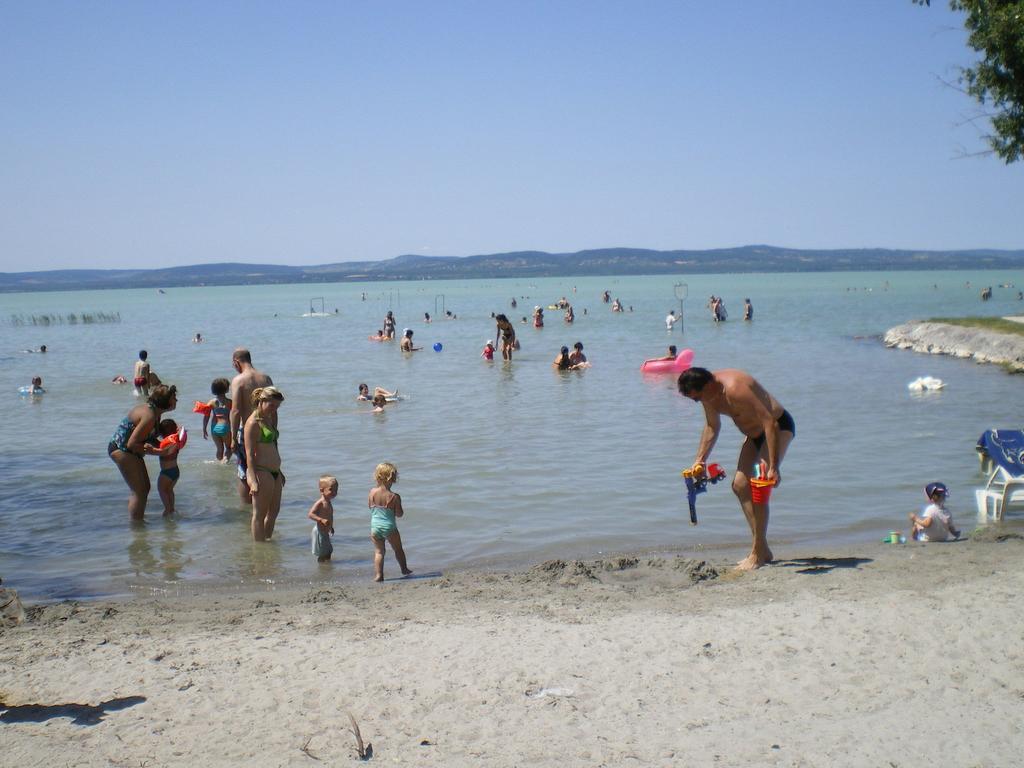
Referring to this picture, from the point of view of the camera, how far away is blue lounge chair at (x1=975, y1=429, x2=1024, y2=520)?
852cm

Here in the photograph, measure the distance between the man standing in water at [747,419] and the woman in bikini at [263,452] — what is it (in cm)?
345

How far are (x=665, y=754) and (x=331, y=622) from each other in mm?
2525

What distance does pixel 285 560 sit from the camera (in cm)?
818

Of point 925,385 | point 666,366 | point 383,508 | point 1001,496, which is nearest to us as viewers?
point 383,508

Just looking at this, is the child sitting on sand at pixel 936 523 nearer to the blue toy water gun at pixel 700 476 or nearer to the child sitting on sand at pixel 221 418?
the blue toy water gun at pixel 700 476

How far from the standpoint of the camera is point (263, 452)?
808 cm

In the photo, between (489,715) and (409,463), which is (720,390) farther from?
(409,463)

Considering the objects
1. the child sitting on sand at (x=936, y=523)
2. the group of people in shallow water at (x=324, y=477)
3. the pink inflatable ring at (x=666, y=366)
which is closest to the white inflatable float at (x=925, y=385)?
the pink inflatable ring at (x=666, y=366)

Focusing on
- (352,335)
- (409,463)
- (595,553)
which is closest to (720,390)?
(595,553)

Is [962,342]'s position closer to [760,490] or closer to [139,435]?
[760,490]

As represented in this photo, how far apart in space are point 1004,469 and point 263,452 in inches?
260

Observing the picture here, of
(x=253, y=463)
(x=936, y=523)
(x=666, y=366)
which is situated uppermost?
(x=253, y=463)

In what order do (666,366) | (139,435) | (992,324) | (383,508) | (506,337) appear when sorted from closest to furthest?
(383,508)
(139,435)
(666,366)
(506,337)
(992,324)

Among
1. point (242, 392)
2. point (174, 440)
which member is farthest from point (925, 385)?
point (174, 440)
